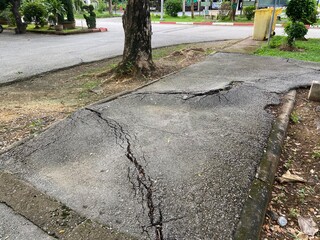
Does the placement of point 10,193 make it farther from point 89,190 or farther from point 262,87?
point 262,87

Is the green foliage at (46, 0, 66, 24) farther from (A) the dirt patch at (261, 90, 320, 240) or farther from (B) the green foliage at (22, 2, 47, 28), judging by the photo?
(A) the dirt patch at (261, 90, 320, 240)

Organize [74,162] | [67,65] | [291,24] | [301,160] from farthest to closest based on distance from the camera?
[291,24] < [67,65] < [301,160] < [74,162]

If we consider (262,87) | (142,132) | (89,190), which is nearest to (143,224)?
(89,190)

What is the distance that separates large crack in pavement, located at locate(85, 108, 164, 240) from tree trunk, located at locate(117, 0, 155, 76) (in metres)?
2.63

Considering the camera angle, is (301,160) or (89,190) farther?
(301,160)

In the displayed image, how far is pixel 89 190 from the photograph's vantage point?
2.36 m

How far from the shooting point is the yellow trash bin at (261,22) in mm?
10305

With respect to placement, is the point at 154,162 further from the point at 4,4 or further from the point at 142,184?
the point at 4,4

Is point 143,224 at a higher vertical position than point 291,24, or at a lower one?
lower

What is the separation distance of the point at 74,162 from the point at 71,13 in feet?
53.2

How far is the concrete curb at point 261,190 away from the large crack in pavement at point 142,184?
578 mm

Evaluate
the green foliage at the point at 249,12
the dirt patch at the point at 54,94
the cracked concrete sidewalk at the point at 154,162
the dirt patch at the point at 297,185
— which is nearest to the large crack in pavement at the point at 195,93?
the cracked concrete sidewalk at the point at 154,162

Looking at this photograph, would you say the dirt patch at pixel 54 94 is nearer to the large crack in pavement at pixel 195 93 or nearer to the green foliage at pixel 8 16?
Answer: the large crack in pavement at pixel 195 93

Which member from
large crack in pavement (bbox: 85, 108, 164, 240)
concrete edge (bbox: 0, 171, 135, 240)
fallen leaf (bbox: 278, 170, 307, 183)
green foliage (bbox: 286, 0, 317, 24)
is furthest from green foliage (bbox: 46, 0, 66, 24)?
fallen leaf (bbox: 278, 170, 307, 183)
